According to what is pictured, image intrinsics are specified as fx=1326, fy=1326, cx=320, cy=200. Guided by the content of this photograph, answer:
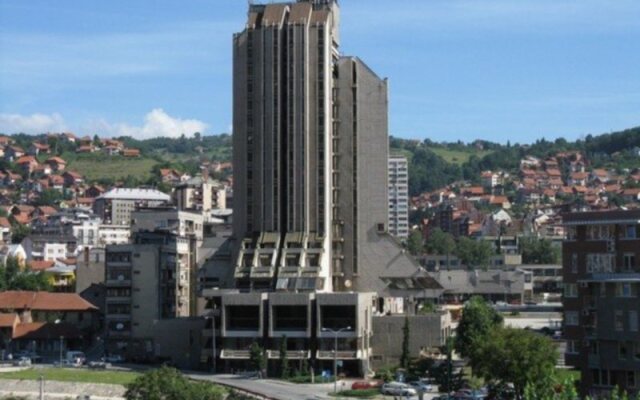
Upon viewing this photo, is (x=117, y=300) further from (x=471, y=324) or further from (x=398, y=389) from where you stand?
(x=398, y=389)

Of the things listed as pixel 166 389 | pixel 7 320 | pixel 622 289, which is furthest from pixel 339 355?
pixel 7 320

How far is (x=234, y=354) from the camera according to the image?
4294 inches

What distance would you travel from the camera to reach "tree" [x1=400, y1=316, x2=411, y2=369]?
108 meters

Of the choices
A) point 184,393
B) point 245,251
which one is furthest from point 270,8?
point 184,393

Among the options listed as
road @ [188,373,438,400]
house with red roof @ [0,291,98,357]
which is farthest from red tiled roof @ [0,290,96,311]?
road @ [188,373,438,400]

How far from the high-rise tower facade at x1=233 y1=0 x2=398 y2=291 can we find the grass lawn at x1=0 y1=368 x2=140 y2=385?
16.0 meters

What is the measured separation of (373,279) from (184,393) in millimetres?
45103

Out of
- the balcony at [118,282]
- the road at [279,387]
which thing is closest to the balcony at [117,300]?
the balcony at [118,282]

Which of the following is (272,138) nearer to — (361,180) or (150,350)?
(361,180)

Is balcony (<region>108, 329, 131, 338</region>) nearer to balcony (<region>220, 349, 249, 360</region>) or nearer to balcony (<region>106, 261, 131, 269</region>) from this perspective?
balcony (<region>106, 261, 131, 269</region>)

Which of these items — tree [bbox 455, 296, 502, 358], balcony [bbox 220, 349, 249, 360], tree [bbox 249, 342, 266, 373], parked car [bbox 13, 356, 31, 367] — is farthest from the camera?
parked car [bbox 13, 356, 31, 367]

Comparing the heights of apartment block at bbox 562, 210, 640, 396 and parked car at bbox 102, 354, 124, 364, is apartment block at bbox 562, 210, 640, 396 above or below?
above

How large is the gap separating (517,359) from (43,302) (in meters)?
70.0

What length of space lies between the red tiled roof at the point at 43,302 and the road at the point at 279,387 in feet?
99.0
